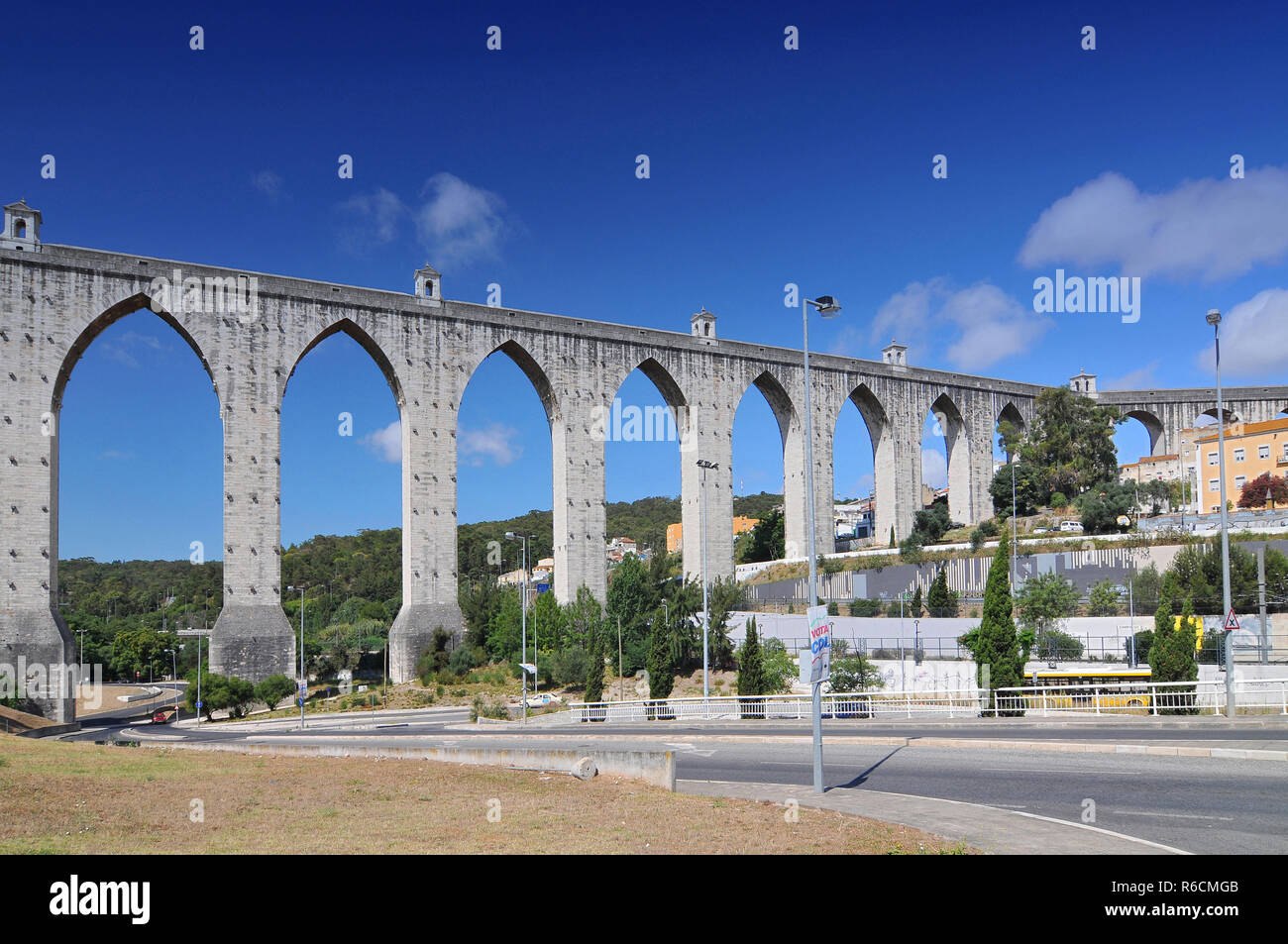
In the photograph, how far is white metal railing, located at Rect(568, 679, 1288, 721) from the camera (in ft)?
77.2

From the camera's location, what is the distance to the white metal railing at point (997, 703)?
23.5 meters

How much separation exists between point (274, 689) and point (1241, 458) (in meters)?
69.7

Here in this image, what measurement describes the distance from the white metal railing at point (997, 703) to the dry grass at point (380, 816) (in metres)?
11.6

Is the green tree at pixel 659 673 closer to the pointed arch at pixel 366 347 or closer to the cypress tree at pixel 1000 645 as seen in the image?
the cypress tree at pixel 1000 645

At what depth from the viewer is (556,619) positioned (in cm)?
4894

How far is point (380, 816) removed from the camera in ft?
34.4

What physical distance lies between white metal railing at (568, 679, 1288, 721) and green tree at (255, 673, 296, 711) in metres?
14.7

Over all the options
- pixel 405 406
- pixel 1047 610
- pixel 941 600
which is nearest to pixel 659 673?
pixel 1047 610

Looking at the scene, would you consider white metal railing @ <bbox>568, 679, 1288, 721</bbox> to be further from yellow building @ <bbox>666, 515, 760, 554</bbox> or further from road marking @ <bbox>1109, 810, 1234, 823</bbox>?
yellow building @ <bbox>666, 515, 760, 554</bbox>

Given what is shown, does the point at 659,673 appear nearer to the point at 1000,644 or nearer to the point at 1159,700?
the point at 1000,644

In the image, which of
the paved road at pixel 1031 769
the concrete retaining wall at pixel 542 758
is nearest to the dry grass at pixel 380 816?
the concrete retaining wall at pixel 542 758
